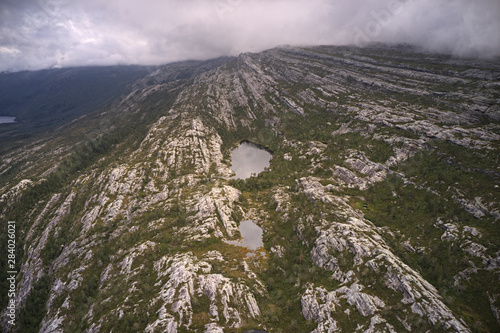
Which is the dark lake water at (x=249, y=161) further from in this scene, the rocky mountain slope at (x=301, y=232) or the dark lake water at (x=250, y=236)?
the dark lake water at (x=250, y=236)

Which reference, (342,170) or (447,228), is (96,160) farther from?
(447,228)

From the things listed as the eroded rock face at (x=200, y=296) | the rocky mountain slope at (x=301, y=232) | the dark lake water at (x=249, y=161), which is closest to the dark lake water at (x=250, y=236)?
the rocky mountain slope at (x=301, y=232)

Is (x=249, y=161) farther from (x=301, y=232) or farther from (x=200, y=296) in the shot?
(x=200, y=296)

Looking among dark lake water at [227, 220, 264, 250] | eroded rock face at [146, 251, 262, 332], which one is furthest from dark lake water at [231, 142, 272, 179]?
eroded rock face at [146, 251, 262, 332]

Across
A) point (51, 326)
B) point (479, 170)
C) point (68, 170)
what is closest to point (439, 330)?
point (479, 170)

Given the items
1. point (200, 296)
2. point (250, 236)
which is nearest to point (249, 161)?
point (250, 236)

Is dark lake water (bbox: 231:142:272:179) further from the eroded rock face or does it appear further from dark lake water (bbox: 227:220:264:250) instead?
the eroded rock face

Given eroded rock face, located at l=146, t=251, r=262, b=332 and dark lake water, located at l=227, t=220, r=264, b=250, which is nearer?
eroded rock face, located at l=146, t=251, r=262, b=332
